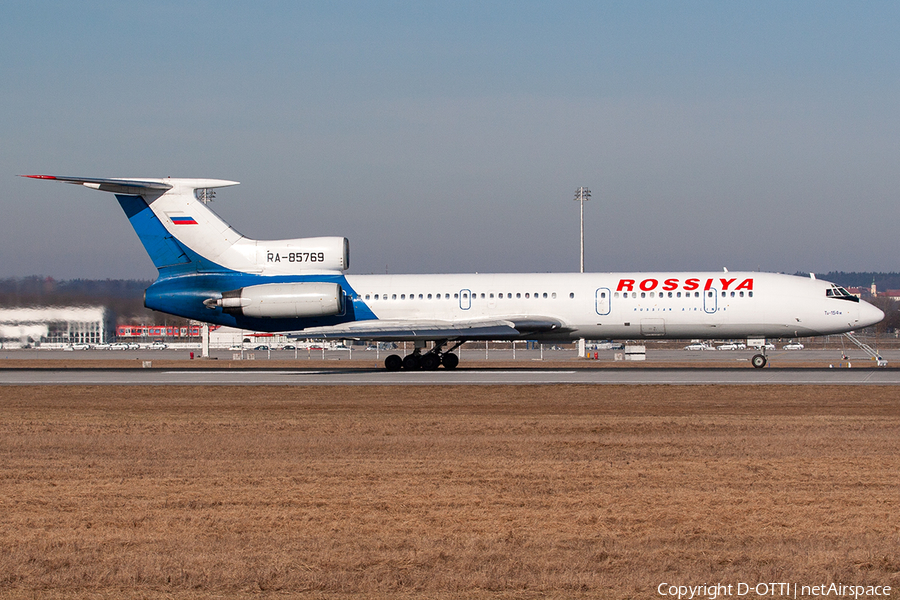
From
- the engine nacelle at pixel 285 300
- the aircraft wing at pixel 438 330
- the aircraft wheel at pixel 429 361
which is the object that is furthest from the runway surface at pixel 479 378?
the engine nacelle at pixel 285 300

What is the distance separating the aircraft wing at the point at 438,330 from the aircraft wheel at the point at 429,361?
1.68m

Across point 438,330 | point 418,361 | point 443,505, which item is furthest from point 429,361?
point 443,505

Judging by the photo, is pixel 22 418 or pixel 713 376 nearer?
pixel 22 418

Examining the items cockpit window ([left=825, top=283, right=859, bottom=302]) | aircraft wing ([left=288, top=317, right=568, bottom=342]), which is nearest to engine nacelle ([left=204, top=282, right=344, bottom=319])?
aircraft wing ([left=288, top=317, right=568, bottom=342])

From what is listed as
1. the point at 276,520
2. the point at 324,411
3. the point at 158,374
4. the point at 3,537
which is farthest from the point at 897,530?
the point at 158,374

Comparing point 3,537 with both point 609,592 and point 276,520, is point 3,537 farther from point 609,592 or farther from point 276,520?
point 609,592

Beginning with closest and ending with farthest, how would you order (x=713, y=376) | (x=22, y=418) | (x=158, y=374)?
(x=22, y=418) → (x=713, y=376) → (x=158, y=374)

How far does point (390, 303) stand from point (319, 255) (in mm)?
3541

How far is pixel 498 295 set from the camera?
36062 millimetres

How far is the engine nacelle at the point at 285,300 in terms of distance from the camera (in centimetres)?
3472

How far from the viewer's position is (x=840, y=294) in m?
35.5

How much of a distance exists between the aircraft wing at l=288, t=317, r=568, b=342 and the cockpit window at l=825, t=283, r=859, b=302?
10.7 metres

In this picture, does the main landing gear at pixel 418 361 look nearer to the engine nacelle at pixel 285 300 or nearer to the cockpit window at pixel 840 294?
the engine nacelle at pixel 285 300

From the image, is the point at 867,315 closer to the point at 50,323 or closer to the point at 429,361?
the point at 429,361
